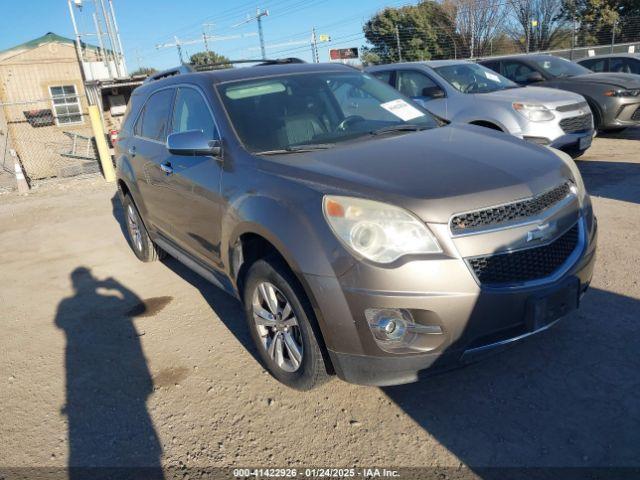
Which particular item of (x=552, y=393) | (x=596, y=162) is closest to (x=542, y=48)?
(x=596, y=162)

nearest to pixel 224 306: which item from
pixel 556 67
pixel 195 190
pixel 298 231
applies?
pixel 195 190

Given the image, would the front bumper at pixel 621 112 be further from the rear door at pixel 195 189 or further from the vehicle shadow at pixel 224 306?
the rear door at pixel 195 189

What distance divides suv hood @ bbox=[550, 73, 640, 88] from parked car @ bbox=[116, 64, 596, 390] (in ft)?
23.5

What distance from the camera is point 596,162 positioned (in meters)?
8.06

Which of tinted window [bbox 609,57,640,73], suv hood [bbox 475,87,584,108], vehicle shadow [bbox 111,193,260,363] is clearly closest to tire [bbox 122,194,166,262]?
vehicle shadow [bbox 111,193,260,363]

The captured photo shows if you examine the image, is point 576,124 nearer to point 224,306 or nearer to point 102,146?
point 224,306

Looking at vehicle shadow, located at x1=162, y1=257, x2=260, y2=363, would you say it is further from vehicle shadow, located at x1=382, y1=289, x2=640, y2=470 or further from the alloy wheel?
vehicle shadow, located at x1=382, y1=289, x2=640, y2=470

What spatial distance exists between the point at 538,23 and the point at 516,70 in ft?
103

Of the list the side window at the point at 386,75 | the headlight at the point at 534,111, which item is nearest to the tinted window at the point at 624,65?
the headlight at the point at 534,111

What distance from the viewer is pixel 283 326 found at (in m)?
2.89

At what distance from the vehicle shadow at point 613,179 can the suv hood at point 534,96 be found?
1.03 meters

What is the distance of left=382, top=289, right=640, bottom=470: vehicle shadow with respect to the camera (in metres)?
2.35

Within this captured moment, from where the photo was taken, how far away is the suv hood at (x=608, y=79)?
920 cm

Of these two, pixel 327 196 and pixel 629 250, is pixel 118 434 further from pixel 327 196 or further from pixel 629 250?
pixel 629 250
